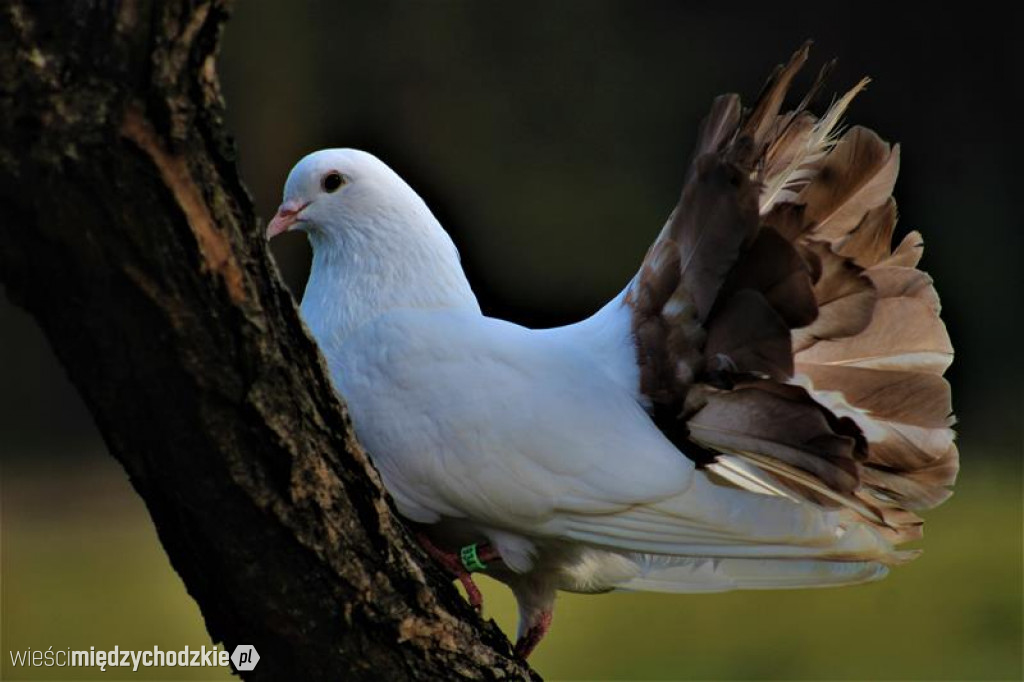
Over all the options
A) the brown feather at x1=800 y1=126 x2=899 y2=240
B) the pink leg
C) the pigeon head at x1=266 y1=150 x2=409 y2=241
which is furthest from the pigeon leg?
the brown feather at x1=800 y1=126 x2=899 y2=240

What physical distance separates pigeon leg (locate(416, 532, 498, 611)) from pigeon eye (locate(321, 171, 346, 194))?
1.93 ft

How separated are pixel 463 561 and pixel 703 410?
15.4 inches

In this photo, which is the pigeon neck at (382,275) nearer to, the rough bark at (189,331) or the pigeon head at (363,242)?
the pigeon head at (363,242)

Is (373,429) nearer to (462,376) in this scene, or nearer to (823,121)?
(462,376)

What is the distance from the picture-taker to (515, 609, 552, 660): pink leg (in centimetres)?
173

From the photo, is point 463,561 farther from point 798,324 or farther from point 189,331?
point 189,331

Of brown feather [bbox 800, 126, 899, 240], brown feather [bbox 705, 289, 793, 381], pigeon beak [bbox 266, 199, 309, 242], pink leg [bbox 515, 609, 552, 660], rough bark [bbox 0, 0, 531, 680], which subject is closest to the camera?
rough bark [bbox 0, 0, 531, 680]

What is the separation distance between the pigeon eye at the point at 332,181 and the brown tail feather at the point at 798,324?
1.70 ft

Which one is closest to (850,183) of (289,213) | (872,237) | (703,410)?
(872,237)

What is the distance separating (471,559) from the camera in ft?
5.28

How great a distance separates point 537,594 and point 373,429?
0.36m

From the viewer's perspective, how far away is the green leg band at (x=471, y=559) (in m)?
1.60

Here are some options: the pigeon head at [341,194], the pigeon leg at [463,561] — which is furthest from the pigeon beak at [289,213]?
the pigeon leg at [463,561]

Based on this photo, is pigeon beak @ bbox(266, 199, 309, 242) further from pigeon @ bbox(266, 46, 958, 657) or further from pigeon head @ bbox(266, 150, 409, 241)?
pigeon @ bbox(266, 46, 958, 657)
